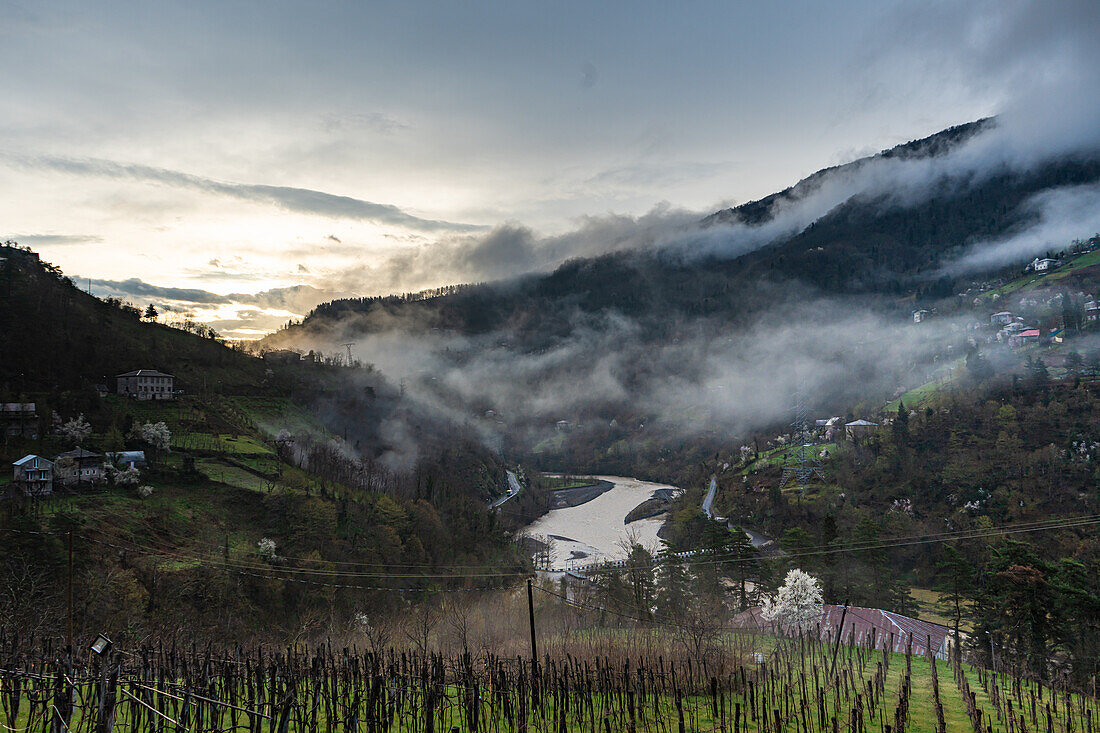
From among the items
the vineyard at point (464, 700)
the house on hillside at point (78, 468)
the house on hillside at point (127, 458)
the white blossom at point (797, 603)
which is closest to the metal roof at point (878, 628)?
the white blossom at point (797, 603)

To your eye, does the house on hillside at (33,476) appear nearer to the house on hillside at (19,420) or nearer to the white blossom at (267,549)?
the house on hillside at (19,420)

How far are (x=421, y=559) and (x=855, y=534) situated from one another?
46.7m

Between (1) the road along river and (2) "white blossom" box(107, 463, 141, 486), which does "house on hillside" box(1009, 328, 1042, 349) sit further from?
(2) "white blossom" box(107, 463, 141, 486)

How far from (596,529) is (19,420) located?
9702 cm

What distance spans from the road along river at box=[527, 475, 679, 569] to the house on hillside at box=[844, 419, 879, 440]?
49.2 m

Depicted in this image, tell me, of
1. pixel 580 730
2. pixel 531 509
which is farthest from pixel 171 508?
pixel 531 509

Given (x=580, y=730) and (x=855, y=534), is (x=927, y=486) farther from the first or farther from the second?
(x=580, y=730)

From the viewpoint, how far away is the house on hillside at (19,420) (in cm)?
6794

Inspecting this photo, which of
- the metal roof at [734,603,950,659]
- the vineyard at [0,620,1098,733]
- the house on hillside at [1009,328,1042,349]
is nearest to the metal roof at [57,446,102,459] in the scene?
the vineyard at [0,620,1098,733]

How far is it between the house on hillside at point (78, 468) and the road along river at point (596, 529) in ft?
195

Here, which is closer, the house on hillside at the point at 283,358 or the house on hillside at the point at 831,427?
the house on hillside at the point at 283,358

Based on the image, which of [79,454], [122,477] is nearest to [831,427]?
[122,477]

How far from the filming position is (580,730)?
22.9 m

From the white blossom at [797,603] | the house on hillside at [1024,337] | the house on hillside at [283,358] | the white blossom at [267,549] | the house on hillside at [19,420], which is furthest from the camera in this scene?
the house on hillside at [1024,337]
